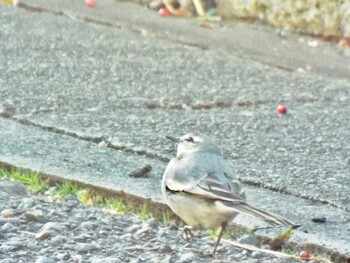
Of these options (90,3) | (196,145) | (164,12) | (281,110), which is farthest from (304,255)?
(90,3)

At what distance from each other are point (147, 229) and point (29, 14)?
3.61m

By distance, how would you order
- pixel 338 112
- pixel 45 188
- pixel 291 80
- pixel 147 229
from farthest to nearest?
pixel 291 80 → pixel 338 112 → pixel 45 188 → pixel 147 229

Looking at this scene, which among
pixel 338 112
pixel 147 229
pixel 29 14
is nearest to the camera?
pixel 147 229

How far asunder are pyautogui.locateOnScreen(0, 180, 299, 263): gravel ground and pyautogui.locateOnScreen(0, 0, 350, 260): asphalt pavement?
0.23 m

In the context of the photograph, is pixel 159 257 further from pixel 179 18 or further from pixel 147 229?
pixel 179 18

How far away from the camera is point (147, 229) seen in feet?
14.8

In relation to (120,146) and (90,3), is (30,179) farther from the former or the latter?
(90,3)

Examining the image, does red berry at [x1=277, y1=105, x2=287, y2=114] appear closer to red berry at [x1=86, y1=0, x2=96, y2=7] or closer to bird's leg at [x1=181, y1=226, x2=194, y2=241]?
bird's leg at [x1=181, y1=226, x2=194, y2=241]

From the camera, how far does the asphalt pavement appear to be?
5047 mm

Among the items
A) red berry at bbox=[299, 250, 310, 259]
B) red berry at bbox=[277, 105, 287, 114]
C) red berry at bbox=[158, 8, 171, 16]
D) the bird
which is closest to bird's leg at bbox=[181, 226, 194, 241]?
the bird

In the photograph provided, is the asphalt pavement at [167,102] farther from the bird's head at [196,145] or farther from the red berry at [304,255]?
the bird's head at [196,145]

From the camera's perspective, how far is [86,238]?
4.35m

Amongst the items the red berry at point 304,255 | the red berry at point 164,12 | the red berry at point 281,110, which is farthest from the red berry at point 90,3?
the red berry at point 304,255

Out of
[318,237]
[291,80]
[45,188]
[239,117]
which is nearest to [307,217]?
[318,237]
